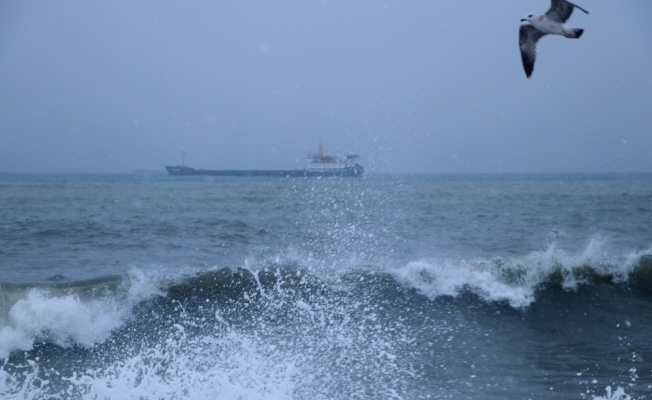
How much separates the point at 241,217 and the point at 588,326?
1178 cm

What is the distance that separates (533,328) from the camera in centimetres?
729

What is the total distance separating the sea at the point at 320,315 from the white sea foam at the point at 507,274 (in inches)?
1.1

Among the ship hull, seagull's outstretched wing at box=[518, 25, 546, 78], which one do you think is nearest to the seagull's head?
seagull's outstretched wing at box=[518, 25, 546, 78]

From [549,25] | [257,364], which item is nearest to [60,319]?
[257,364]

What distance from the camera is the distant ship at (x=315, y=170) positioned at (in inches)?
1951

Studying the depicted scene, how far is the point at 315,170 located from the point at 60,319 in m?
55.4

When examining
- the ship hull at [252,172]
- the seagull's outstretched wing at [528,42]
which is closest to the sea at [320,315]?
the seagull's outstretched wing at [528,42]

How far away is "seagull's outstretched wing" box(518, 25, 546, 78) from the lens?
19.8 ft

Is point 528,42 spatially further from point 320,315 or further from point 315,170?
point 315,170

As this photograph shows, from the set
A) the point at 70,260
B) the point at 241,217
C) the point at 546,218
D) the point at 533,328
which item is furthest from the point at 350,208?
the point at 533,328

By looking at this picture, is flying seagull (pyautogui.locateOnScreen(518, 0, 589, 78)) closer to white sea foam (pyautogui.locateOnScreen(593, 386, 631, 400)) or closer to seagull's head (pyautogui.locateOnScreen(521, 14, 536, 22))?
seagull's head (pyautogui.locateOnScreen(521, 14, 536, 22))

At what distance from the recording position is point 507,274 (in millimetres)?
8734

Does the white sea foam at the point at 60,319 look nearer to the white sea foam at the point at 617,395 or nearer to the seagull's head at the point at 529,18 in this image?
the white sea foam at the point at 617,395

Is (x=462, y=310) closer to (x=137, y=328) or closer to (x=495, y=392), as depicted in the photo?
(x=495, y=392)
